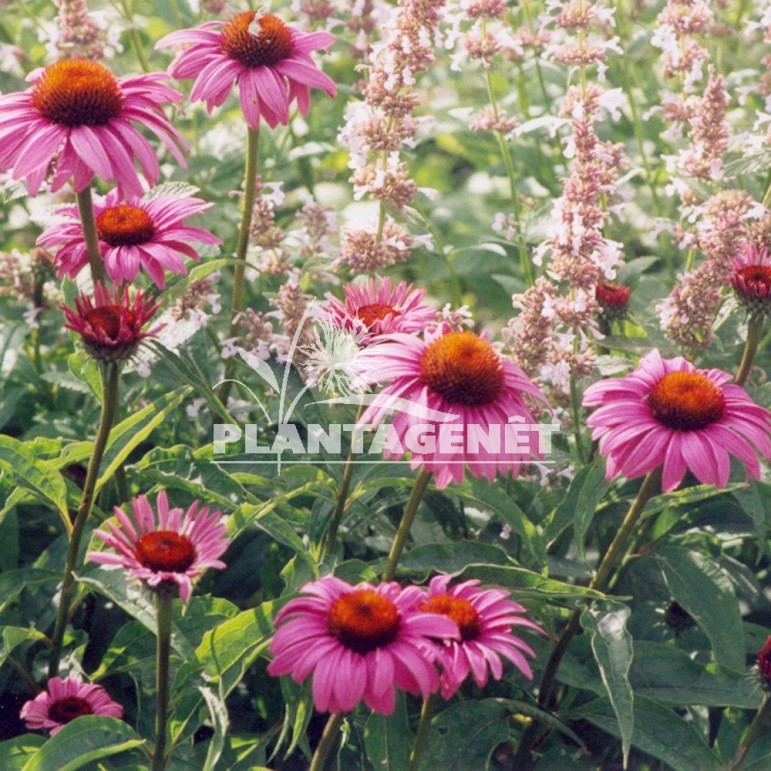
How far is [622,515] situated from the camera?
2.09 meters

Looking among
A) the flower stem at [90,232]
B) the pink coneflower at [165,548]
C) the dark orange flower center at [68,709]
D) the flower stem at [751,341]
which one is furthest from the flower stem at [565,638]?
the flower stem at [90,232]

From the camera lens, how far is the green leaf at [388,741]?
1.58 m

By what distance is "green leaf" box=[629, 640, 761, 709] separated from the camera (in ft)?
5.70

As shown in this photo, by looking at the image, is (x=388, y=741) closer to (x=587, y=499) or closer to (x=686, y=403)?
(x=587, y=499)

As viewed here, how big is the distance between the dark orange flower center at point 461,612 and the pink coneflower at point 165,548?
240mm

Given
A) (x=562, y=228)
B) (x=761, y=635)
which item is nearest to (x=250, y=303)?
(x=562, y=228)

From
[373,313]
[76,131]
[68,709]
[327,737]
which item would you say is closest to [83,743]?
[68,709]

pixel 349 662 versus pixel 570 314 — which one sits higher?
pixel 570 314

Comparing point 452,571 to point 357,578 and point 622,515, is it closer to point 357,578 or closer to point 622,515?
point 357,578

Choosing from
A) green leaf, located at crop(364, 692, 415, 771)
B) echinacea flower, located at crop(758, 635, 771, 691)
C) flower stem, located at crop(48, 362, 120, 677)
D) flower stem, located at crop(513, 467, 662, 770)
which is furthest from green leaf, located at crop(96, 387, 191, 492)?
echinacea flower, located at crop(758, 635, 771, 691)

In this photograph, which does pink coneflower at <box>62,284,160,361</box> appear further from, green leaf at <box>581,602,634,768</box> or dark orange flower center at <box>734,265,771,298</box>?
dark orange flower center at <box>734,265,771,298</box>

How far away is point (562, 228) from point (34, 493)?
0.87 metres

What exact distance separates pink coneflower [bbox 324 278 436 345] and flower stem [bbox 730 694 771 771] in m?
0.68

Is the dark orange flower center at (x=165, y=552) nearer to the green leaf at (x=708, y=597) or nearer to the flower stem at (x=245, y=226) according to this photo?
the flower stem at (x=245, y=226)
